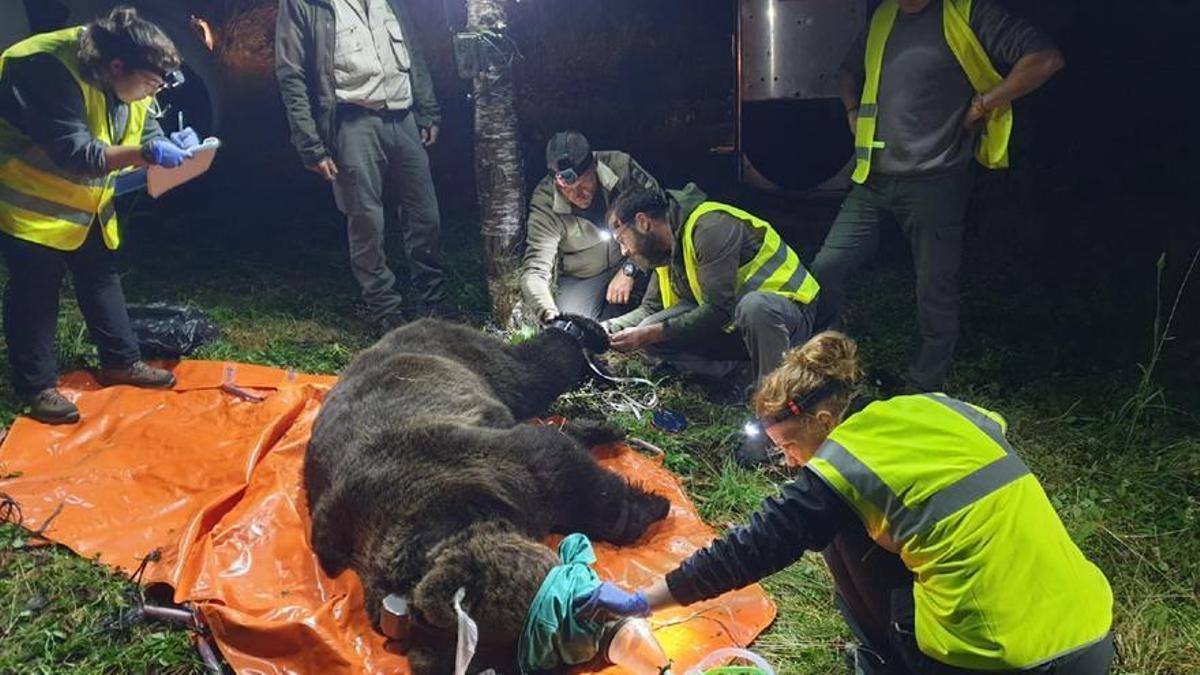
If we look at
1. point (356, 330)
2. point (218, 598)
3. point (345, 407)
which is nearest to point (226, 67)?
point (356, 330)

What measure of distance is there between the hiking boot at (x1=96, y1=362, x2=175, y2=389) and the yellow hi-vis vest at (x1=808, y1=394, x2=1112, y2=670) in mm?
4332

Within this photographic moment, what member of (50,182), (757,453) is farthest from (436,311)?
(757,453)

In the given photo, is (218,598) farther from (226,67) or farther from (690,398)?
(226,67)

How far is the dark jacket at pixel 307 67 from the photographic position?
5.40 m

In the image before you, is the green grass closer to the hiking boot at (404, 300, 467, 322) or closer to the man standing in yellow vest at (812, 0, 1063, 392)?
the hiking boot at (404, 300, 467, 322)

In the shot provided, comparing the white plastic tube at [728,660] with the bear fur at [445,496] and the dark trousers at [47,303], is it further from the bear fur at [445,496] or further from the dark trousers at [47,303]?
the dark trousers at [47,303]

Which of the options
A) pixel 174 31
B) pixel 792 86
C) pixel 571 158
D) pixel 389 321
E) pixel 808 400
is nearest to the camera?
pixel 808 400

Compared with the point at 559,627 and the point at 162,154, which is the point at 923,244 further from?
the point at 162,154

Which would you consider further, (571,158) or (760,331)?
(571,158)

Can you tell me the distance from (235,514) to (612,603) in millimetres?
2119

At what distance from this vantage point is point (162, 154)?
175 inches

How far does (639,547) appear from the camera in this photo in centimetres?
375

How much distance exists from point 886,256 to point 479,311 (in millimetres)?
3650

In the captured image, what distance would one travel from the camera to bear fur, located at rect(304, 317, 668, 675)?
9.67 feet
